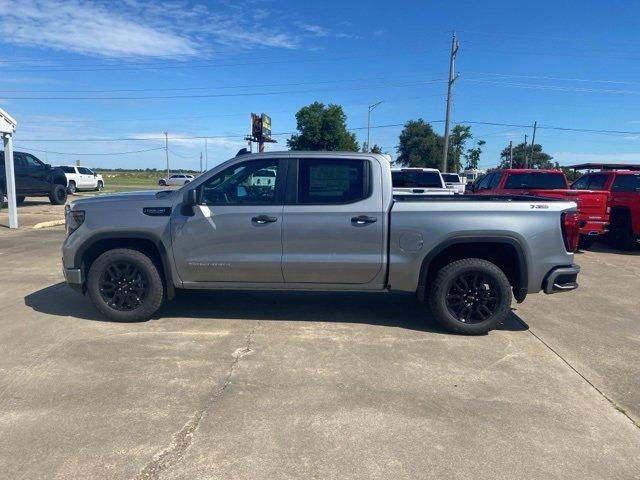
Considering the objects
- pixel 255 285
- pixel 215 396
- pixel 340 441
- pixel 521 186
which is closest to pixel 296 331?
pixel 255 285

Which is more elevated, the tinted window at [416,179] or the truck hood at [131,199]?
the tinted window at [416,179]

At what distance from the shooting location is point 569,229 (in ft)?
16.4

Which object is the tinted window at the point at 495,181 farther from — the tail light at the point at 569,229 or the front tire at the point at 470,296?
the front tire at the point at 470,296

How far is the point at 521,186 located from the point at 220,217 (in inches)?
338

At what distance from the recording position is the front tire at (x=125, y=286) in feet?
17.3

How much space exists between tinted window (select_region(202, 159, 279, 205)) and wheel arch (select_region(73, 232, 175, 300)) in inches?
28.9

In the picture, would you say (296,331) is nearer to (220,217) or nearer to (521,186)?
(220,217)

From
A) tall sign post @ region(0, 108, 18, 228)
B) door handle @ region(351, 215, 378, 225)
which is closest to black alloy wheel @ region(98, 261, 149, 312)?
door handle @ region(351, 215, 378, 225)

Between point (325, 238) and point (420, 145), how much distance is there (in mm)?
59396

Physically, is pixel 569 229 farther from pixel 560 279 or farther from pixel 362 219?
pixel 362 219

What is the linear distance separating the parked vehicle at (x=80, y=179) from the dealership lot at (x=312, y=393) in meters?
28.5

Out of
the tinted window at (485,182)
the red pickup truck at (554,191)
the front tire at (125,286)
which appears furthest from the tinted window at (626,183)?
the front tire at (125,286)

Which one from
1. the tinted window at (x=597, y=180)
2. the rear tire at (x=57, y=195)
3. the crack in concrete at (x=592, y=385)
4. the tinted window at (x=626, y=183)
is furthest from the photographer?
the rear tire at (x=57, y=195)

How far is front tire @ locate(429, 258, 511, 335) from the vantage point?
5.04 m
